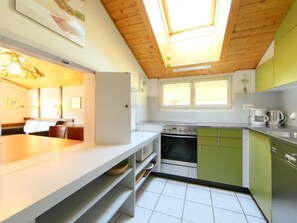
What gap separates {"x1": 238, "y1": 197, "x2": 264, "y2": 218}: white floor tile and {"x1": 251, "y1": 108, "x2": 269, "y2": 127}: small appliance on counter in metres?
1.02

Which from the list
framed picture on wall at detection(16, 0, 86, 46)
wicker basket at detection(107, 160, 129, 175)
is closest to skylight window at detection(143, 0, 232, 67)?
framed picture on wall at detection(16, 0, 86, 46)

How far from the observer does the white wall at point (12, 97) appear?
461 centimetres

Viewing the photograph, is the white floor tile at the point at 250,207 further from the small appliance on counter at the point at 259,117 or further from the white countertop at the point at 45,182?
the white countertop at the point at 45,182

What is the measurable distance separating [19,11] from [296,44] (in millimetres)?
2350

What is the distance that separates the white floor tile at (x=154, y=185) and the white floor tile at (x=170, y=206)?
0.57 ft

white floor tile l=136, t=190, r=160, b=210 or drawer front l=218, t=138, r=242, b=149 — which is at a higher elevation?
drawer front l=218, t=138, r=242, b=149

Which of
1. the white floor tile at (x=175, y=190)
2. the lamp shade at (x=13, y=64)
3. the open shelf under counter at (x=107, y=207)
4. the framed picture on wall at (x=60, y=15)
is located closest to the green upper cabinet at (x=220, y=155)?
the white floor tile at (x=175, y=190)

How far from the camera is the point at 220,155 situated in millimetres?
2092

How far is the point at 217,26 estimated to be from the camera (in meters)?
2.19

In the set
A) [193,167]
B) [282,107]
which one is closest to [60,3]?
[193,167]

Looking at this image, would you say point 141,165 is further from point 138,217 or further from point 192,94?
point 192,94

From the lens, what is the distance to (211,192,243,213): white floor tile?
5.65 feet

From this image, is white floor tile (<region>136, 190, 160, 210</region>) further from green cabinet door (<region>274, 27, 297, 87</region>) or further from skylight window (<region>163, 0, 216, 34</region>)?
skylight window (<region>163, 0, 216, 34</region>)

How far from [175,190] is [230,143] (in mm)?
1028
